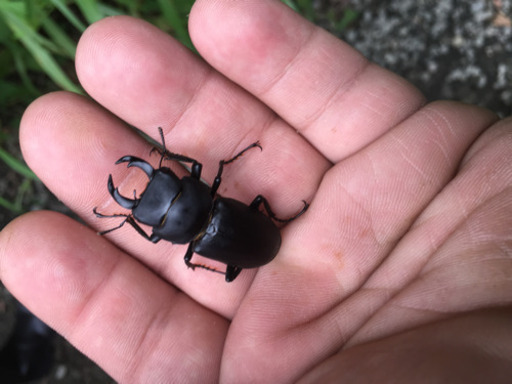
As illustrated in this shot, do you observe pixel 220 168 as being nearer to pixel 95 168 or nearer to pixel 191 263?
pixel 191 263

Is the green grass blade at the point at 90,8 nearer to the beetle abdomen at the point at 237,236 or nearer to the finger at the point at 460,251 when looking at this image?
the beetle abdomen at the point at 237,236

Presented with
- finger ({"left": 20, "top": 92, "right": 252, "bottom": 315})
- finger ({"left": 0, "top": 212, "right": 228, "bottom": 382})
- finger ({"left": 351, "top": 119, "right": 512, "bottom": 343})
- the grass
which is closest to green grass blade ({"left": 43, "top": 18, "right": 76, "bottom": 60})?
the grass

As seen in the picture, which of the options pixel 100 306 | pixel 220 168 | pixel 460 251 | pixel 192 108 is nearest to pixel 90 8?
pixel 192 108

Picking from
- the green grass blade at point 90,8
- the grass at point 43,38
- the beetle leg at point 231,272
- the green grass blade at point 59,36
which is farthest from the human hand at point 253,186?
the green grass blade at point 59,36

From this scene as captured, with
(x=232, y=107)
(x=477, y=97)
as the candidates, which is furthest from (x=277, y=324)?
(x=477, y=97)

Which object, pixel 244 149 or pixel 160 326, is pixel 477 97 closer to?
pixel 244 149

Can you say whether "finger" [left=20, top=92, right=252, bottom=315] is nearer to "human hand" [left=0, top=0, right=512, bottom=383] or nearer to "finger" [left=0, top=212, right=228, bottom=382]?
"human hand" [left=0, top=0, right=512, bottom=383]

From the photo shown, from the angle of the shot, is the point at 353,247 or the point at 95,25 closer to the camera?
the point at 353,247
